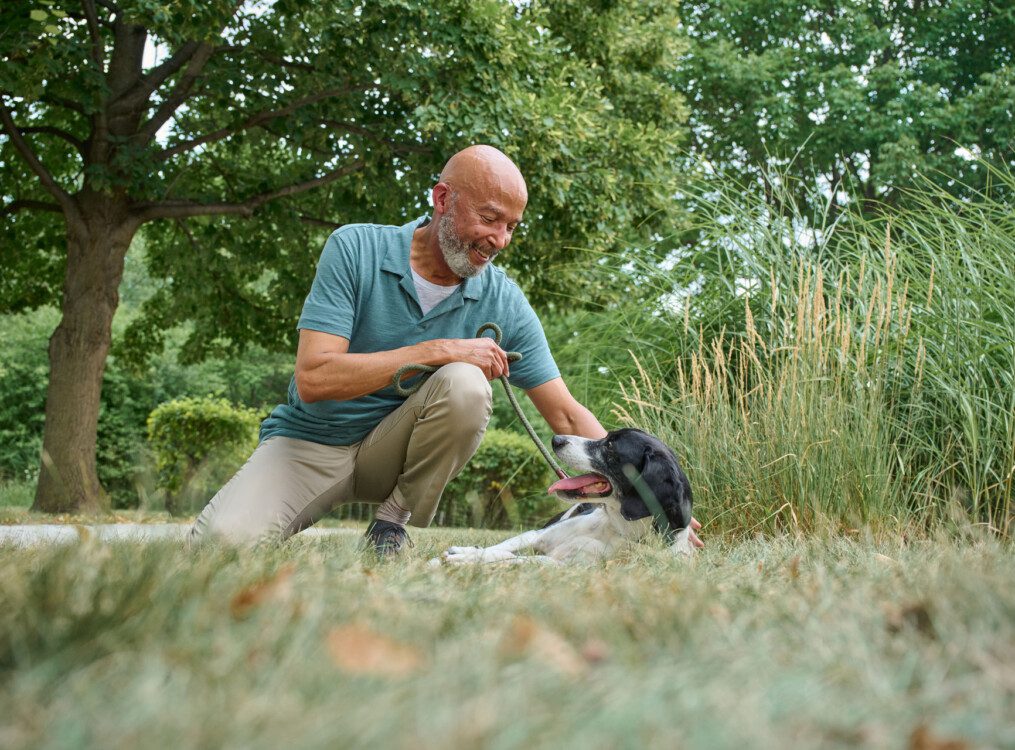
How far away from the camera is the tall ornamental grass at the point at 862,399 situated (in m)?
4.29

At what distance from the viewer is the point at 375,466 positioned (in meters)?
3.97

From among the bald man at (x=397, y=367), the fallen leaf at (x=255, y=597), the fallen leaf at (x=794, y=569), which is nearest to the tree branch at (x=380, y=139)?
the bald man at (x=397, y=367)

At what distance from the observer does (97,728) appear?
3.49 feet

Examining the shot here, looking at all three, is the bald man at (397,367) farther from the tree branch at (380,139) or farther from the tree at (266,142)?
the tree branch at (380,139)

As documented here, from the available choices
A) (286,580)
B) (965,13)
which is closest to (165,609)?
(286,580)

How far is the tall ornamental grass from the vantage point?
169 inches

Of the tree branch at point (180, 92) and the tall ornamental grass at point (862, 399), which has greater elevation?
the tree branch at point (180, 92)

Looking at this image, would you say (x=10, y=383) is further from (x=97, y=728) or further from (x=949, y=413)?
(x=97, y=728)

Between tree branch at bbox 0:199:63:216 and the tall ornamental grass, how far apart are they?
7.98 meters

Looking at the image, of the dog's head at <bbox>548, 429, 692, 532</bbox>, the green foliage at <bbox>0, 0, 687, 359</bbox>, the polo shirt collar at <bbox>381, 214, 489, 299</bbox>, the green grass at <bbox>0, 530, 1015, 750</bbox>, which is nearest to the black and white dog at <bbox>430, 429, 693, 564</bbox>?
the dog's head at <bbox>548, 429, 692, 532</bbox>

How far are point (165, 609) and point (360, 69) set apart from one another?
8.48 meters

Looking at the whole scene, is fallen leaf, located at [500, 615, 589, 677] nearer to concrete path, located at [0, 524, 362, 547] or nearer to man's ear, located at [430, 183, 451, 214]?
concrete path, located at [0, 524, 362, 547]

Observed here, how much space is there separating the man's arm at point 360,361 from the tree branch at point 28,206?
837cm

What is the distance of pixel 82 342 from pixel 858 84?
47.2 feet
